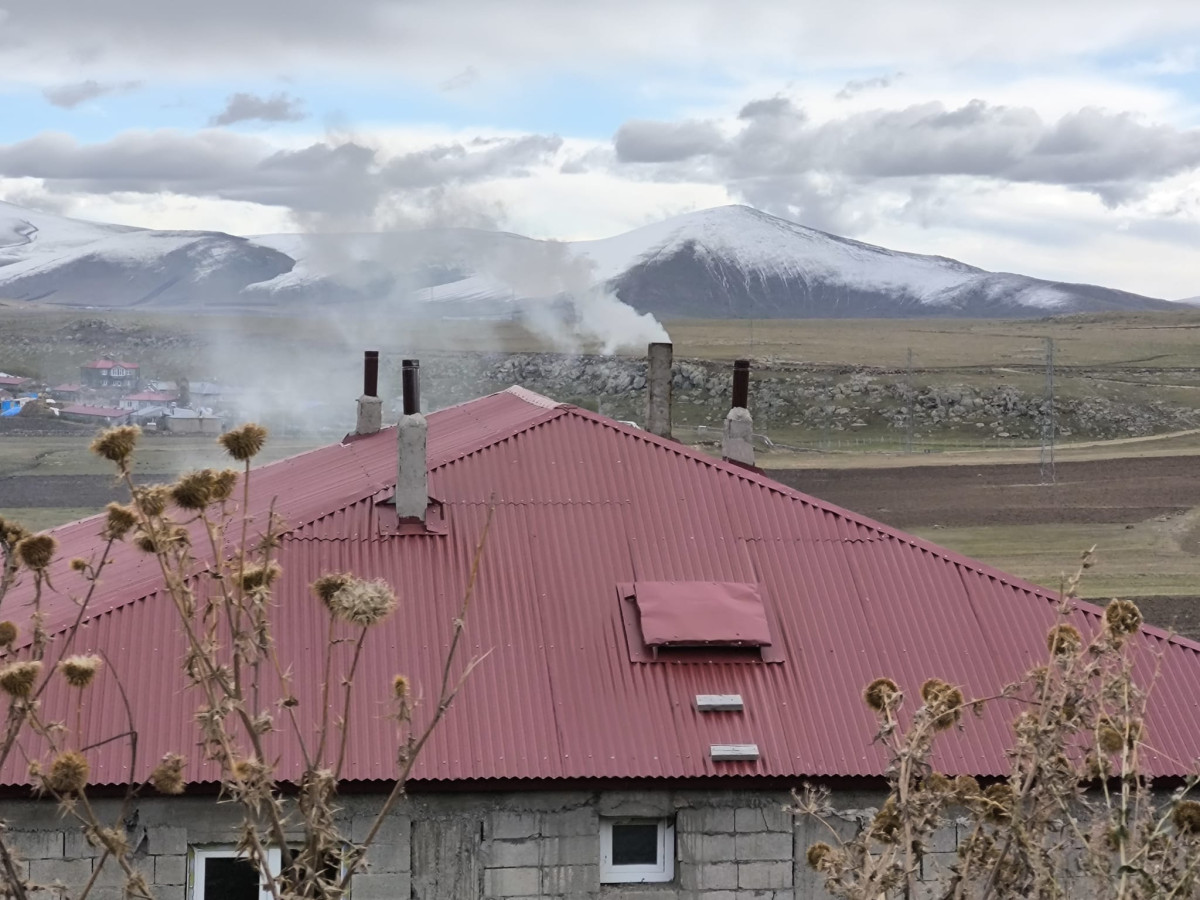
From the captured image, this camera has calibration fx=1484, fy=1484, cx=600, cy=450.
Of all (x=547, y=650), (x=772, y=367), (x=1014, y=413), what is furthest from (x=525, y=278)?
(x=547, y=650)

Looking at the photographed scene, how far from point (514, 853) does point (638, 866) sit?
3.28 feet

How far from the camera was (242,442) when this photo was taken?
4.65m

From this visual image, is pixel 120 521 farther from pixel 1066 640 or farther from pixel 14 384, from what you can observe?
pixel 14 384

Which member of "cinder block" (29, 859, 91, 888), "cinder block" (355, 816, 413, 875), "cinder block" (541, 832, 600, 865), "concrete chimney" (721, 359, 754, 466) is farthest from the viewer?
"concrete chimney" (721, 359, 754, 466)

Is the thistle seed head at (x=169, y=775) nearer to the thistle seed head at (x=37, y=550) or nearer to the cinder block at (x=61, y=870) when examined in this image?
the thistle seed head at (x=37, y=550)

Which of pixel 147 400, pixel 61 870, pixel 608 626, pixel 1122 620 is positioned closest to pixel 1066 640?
pixel 1122 620

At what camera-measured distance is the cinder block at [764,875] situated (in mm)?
11445

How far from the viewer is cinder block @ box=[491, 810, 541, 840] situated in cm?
1124

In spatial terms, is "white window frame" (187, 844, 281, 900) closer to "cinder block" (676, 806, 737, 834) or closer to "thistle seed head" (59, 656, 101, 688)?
"cinder block" (676, 806, 737, 834)

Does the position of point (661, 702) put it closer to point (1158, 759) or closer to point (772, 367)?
point (1158, 759)

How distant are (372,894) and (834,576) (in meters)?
5.04

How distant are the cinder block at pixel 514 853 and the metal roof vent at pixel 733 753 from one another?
150cm

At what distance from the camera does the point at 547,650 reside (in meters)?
12.4

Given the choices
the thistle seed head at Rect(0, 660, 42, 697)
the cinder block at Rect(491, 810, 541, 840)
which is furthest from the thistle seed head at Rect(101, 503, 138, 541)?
the cinder block at Rect(491, 810, 541, 840)
